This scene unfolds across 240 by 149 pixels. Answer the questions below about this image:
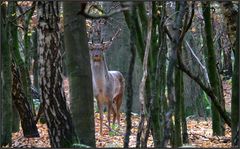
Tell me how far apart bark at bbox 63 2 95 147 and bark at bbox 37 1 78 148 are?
349 mm

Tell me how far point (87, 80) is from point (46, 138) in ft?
13.2

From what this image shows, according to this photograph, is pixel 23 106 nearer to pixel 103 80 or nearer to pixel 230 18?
pixel 103 80

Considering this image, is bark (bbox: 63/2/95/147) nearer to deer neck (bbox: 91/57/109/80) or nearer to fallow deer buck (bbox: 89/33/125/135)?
fallow deer buck (bbox: 89/33/125/135)

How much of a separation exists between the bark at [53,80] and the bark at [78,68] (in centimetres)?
35

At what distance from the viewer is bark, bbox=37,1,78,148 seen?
21.0 feet

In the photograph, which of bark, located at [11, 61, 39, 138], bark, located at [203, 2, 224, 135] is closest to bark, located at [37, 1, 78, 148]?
bark, located at [203, 2, 224, 135]

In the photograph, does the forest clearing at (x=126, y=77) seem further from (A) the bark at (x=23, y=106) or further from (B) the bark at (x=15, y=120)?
(B) the bark at (x=15, y=120)

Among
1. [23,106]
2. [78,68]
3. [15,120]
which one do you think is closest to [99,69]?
[15,120]

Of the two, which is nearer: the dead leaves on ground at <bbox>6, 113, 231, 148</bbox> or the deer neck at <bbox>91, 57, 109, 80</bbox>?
the dead leaves on ground at <bbox>6, 113, 231, 148</bbox>

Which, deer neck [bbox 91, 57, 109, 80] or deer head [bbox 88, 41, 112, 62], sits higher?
deer head [bbox 88, 41, 112, 62]

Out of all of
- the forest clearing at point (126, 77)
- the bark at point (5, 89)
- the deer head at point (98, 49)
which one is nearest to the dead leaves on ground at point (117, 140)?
the forest clearing at point (126, 77)

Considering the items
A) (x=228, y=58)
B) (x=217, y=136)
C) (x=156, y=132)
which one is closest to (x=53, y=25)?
(x=156, y=132)

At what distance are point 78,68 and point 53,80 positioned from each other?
0.49 metres

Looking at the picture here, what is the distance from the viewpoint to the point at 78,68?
22.5 feet
